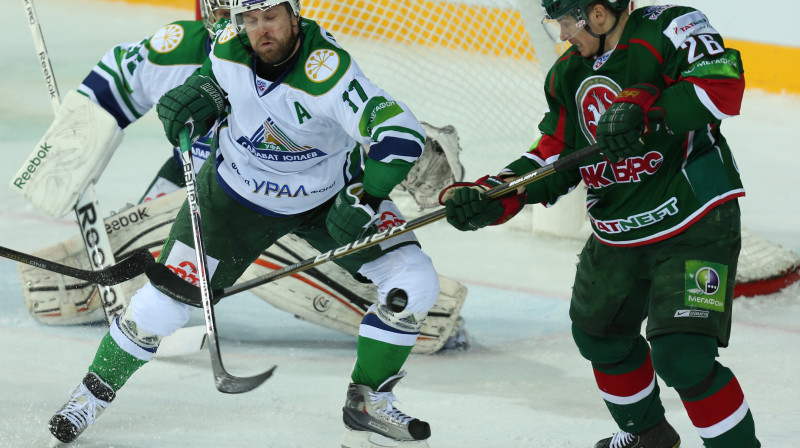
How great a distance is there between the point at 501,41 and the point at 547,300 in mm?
1239

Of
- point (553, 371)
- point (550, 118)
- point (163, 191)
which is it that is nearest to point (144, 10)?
point (163, 191)

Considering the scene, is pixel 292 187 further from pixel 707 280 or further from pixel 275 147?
pixel 707 280

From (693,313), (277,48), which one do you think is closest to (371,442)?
(693,313)

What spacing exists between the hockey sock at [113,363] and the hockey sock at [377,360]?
1.82 ft

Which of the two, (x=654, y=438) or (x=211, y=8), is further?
(x=211, y=8)

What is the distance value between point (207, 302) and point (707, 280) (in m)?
1.13

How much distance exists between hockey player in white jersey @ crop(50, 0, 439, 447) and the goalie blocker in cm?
72

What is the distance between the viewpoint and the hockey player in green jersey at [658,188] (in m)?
2.11

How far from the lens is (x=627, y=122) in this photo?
2061 mm

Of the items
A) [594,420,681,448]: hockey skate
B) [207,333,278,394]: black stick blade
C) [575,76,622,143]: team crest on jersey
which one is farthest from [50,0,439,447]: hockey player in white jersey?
[594,420,681,448]: hockey skate

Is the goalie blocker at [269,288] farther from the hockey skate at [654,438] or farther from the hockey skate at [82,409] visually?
the hockey skate at [654,438]

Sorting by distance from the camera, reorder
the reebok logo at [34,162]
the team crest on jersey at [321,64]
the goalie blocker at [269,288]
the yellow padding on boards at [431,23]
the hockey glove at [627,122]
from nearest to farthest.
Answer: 1. the hockey glove at [627,122]
2. the team crest on jersey at [321,64]
3. the reebok logo at [34,162]
4. the goalie blocker at [269,288]
5. the yellow padding on boards at [431,23]

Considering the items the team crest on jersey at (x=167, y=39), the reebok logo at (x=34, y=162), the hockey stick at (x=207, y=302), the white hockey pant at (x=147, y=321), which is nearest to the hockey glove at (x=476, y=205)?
the hockey stick at (x=207, y=302)

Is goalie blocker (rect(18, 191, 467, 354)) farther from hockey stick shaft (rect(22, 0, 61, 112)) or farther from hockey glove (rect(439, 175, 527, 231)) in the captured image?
hockey glove (rect(439, 175, 527, 231))
